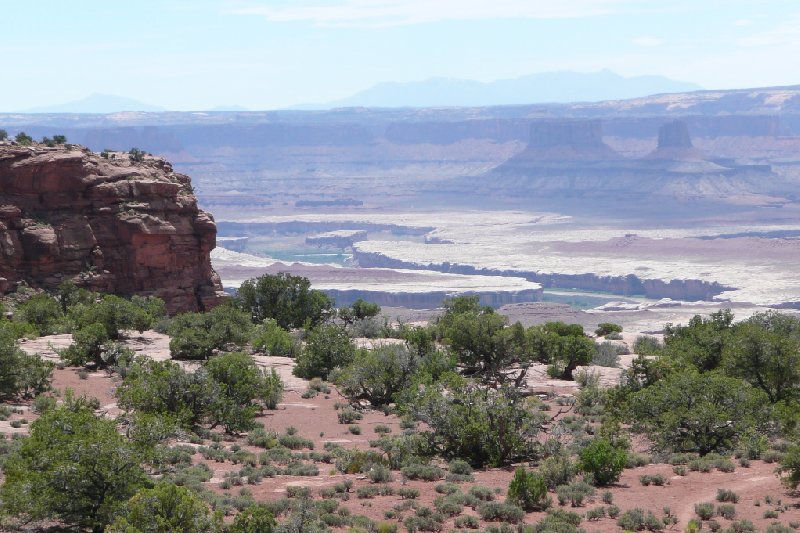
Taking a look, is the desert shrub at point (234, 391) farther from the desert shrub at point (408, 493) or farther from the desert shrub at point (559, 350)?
the desert shrub at point (559, 350)

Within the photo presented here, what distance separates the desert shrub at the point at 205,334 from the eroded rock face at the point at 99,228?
12.2m

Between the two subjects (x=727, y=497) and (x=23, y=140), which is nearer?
(x=727, y=497)


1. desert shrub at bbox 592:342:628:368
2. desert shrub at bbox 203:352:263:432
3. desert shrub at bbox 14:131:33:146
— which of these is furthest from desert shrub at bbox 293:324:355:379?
desert shrub at bbox 14:131:33:146

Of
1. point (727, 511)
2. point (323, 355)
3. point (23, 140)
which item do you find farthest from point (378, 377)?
point (23, 140)

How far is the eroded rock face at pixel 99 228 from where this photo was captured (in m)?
48.8

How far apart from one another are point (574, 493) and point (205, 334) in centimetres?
2019

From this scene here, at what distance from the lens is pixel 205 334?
36.5 meters

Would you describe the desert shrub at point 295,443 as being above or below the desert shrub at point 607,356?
above

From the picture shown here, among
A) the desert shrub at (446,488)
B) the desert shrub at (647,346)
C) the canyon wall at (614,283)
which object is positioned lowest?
the canyon wall at (614,283)

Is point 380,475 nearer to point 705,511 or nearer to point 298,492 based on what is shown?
point 298,492

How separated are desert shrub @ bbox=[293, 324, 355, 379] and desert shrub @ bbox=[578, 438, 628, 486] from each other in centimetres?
1514

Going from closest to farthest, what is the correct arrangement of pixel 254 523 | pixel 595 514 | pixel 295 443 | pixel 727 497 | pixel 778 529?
pixel 254 523, pixel 778 529, pixel 595 514, pixel 727 497, pixel 295 443

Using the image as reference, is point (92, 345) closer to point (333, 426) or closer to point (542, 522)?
point (333, 426)

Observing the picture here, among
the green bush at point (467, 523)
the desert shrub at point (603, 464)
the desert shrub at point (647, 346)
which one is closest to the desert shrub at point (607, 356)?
the desert shrub at point (647, 346)
